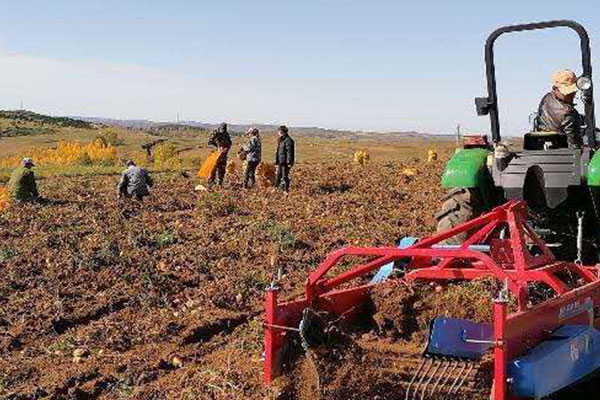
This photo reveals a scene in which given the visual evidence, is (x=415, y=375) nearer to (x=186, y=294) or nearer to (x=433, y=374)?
(x=433, y=374)

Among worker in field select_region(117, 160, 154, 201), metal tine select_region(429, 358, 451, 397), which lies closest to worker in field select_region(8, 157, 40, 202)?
worker in field select_region(117, 160, 154, 201)

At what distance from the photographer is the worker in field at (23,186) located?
49.7 ft

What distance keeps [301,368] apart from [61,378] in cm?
206

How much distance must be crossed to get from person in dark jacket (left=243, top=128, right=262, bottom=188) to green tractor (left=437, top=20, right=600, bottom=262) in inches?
391

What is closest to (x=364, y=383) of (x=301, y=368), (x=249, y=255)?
(x=301, y=368)

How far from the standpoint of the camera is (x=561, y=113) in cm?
643

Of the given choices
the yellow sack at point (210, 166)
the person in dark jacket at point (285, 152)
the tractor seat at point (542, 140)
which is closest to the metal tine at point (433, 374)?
the tractor seat at point (542, 140)

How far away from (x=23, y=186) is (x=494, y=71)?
10.6m

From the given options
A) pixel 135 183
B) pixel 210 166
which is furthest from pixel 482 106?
pixel 210 166

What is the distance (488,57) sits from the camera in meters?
6.85

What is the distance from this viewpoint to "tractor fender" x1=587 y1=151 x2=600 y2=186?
5738 mm

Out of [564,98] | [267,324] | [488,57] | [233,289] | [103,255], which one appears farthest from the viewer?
[103,255]

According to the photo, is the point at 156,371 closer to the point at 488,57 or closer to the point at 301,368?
the point at 301,368

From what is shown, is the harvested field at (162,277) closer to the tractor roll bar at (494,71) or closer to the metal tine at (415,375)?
the metal tine at (415,375)
